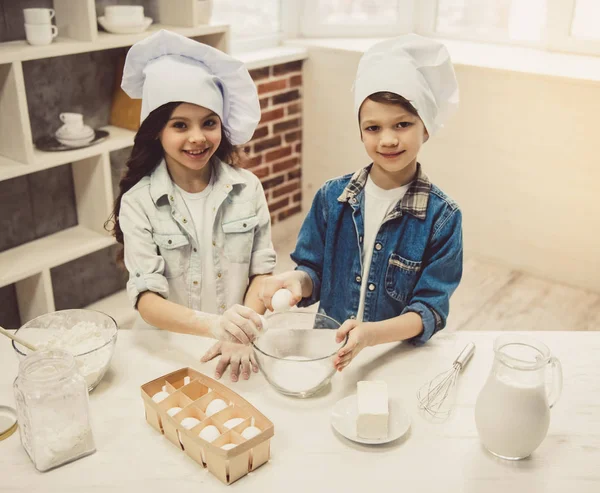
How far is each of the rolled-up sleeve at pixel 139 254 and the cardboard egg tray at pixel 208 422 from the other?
1.15ft

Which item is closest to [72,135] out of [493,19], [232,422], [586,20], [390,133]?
[390,133]

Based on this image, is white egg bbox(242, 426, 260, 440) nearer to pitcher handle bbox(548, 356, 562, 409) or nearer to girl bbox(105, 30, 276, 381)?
girl bbox(105, 30, 276, 381)

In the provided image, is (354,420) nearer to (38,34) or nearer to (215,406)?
(215,406)

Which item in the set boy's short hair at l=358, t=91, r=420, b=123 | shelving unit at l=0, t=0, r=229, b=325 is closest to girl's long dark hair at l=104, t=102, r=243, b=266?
boy's short hair at l=358, t=91, r=420, b=123

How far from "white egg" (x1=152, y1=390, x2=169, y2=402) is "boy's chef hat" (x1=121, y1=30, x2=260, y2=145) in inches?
26.8

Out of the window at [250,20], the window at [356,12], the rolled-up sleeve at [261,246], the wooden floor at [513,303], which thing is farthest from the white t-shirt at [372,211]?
the window at [356,12]

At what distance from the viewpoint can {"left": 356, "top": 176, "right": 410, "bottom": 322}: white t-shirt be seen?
5.09ft

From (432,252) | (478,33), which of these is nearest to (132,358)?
(432,252)

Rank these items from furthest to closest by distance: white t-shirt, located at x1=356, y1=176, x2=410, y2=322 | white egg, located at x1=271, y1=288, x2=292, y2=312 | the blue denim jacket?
white t-shirt, located at x1=356, y1=176, x2=410, y2=322 < the blue denim jacket < white egg, located at x1=271, y1=288, x2=292, y2=312

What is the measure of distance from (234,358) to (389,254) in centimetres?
47

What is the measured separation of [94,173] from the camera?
256 cm

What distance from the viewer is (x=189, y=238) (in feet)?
5.34

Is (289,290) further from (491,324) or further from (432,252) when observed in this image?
(491,324)

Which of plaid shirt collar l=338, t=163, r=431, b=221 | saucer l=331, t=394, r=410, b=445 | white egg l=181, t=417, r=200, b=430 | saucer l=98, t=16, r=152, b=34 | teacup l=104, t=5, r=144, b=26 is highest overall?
teacup l=104, t=5, r=144, b=26
